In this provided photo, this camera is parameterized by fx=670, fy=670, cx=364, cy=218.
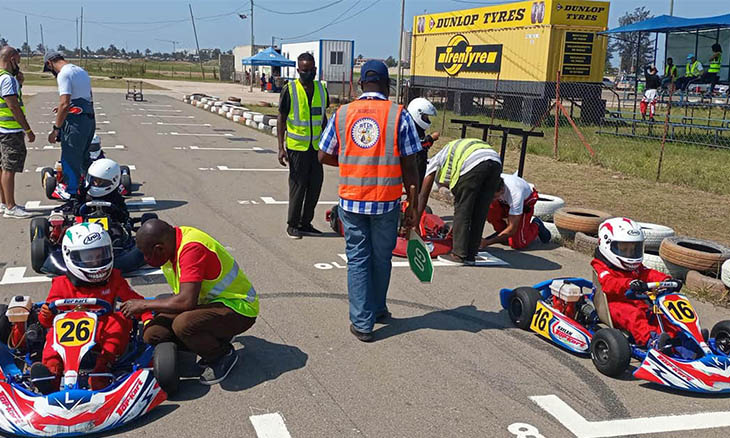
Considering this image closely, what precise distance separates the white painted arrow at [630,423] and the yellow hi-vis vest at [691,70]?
20.2 meters

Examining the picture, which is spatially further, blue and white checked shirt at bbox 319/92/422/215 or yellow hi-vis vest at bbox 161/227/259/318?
blue and white checked shirt at bbox 319/92/422/215

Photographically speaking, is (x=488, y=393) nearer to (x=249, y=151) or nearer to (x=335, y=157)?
(x=335, y=157)

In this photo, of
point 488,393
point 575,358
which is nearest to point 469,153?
point 575,358

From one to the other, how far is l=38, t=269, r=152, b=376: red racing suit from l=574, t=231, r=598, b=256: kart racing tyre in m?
5.35

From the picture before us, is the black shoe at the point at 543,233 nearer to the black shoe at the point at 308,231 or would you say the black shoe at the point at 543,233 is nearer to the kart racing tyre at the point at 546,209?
the kart racing tyre at the point at 546,209

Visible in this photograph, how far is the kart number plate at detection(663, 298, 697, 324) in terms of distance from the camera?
4680mm

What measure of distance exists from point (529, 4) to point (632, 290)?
67.3 ft

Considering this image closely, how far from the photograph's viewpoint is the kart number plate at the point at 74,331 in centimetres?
395

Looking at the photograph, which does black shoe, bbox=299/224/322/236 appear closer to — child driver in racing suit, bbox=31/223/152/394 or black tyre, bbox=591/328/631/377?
child driver in racing suit, bbox=31/223/152/394

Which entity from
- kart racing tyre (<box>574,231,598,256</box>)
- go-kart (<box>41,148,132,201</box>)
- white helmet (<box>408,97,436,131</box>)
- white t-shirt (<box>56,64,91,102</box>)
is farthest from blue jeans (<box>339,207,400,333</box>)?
white t-shirt (<box>56,64,91,102</box>)

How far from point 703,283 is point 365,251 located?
3.51 m

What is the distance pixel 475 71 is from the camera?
26.4 m

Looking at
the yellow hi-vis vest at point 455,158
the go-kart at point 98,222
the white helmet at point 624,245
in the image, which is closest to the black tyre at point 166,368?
the go-kart at point 98,222

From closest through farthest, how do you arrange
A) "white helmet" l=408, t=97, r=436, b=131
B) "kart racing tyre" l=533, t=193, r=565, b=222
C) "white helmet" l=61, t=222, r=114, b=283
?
"white helmet" l=61, t=222, r=114, b=283
"white helmet" l=408, t=97, r=436, b=131
"kart racing tyre" l=533, t=193, r=565, b=222
